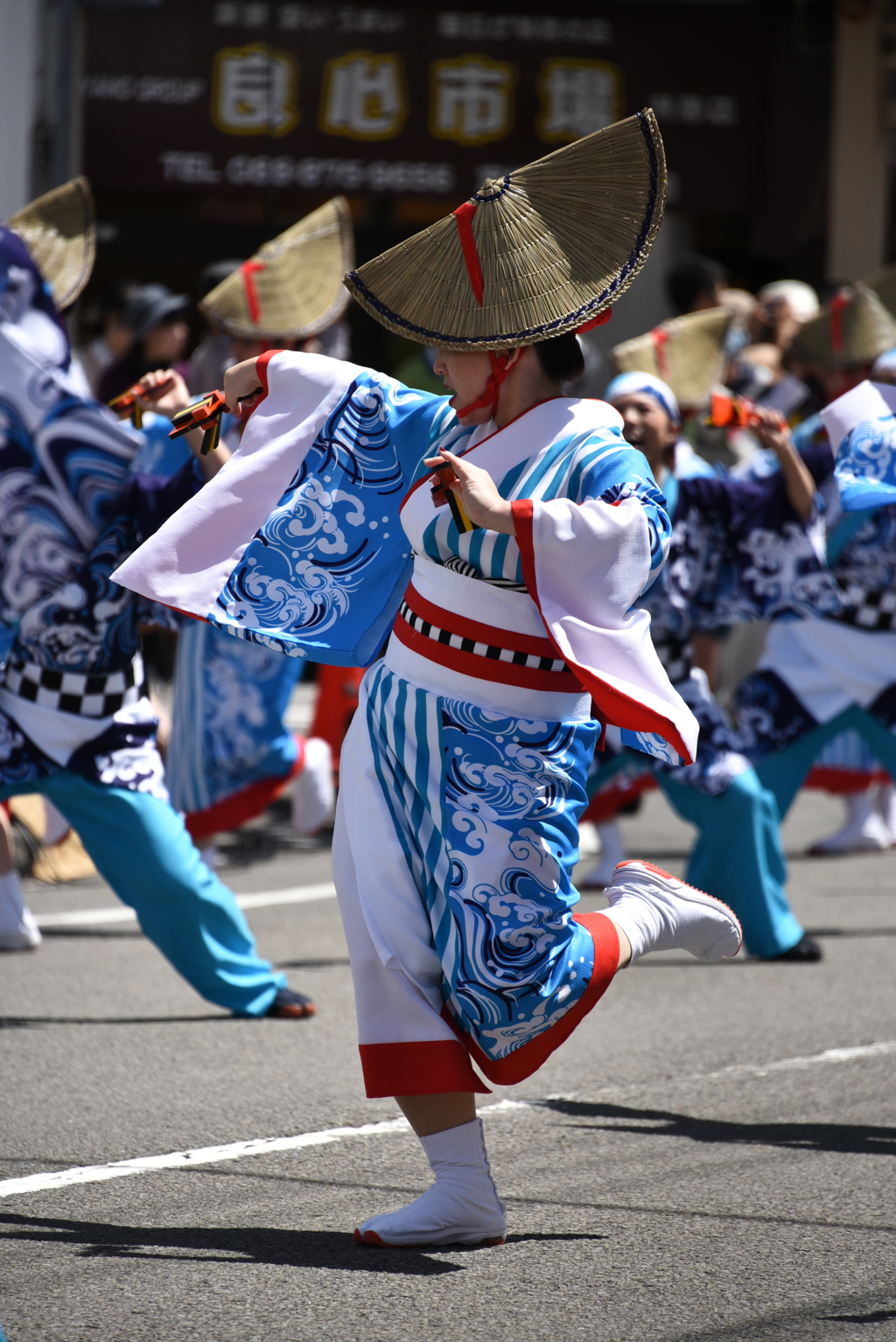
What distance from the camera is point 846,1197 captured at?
11.4ft

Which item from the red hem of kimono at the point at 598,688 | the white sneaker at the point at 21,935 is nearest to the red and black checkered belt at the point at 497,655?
the red hem of kimono at the point at 598,688

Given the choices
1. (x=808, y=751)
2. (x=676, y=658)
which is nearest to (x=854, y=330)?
(x=808, y=751)

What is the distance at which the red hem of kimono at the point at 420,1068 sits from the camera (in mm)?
3082

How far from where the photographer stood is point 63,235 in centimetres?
484

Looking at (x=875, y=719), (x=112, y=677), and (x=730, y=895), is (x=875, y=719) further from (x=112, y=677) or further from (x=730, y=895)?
(x=112, y=677)

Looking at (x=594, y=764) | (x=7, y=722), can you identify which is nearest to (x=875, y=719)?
(x=594, y=764)

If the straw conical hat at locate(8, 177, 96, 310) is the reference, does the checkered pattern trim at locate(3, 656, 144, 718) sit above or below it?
below

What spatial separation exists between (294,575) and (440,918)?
29.9 inches

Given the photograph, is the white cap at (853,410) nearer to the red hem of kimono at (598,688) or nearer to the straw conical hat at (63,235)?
the red hem of kimono at (598,688)

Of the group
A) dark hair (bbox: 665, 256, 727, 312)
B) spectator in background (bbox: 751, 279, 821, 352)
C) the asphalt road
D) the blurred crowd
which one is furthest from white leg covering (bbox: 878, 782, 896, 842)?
dark hair (bbox: 665, 256, 727, 312)

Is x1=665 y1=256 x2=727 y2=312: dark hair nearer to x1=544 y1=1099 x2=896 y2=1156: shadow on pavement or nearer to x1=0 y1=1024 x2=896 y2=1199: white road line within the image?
x1=0 y1=1024 x2=896 y2=1199: white road line

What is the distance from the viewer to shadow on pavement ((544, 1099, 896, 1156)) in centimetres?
382

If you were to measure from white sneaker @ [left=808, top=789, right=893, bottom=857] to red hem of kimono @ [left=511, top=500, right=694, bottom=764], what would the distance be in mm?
4757

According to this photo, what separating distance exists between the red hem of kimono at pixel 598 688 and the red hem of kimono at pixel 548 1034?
425mm
